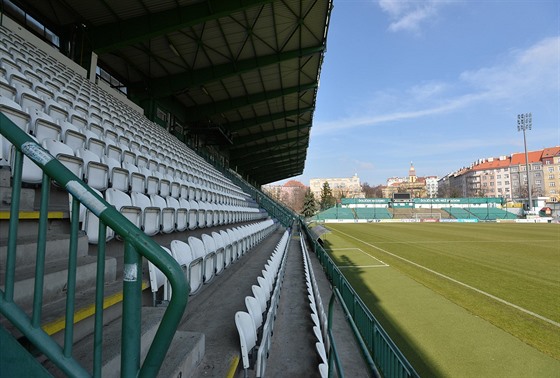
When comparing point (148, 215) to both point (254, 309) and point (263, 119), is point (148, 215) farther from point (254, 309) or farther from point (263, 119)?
point (263, 119)

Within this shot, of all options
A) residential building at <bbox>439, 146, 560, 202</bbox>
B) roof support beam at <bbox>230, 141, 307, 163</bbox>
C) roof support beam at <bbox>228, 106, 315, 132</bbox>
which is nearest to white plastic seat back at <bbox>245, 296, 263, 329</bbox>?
roof support beam at <bbox>228, 106, 315, 132</bbox>

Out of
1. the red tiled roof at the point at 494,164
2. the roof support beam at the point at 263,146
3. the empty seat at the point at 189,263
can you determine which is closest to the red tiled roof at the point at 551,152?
the red tiled roof at the point at 494,164

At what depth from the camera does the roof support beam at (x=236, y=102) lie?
17.5m

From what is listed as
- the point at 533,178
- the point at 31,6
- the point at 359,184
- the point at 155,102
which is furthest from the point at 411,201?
the point at 359,184

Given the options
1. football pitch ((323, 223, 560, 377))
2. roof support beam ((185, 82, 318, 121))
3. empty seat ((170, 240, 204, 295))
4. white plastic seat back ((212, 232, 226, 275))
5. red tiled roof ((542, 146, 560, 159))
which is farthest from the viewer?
red tiled roof ((542, 146, 560, 159))

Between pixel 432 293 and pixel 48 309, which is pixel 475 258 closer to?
Result: pixel 432 293

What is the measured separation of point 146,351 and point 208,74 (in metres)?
14.1

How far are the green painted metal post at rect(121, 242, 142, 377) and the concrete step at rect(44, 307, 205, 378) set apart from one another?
463mm

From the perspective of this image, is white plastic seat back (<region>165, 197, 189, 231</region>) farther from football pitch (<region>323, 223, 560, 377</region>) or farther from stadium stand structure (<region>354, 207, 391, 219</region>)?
stadium stand structure (<region>354, 207, 391, 219</region>)

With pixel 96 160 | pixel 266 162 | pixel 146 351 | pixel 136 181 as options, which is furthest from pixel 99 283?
pixel 266 162

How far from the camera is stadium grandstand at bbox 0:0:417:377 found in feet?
3.75

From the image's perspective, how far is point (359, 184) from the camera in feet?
442

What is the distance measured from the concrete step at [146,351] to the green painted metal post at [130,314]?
1.52 ft

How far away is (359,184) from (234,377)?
451 ft
